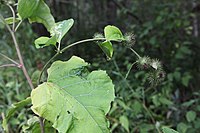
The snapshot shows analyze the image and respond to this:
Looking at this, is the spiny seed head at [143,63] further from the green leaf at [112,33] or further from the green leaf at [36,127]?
the green leaf at [36,127]

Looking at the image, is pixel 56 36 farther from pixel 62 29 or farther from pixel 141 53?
pixel 141 53

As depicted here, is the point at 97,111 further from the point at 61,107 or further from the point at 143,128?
the point at 143,128

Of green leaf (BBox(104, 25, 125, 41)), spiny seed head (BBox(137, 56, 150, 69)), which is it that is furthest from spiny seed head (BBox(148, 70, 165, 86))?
green leaf (BBox(104, 25, 125, 41))

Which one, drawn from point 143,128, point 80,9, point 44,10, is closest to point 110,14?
point 80,9

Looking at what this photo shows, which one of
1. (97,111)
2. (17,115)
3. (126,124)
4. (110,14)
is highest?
(97,111)

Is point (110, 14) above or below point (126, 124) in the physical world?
below

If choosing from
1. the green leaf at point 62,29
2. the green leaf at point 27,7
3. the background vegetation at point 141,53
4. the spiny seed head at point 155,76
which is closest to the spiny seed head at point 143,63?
the spiny seed head at point 155,76

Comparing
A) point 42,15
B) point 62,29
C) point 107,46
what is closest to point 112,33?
point 107,46

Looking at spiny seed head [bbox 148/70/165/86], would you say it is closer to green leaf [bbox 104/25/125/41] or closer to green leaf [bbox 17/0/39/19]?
green leaf [bbox 104/25/125/41]
